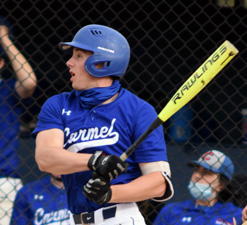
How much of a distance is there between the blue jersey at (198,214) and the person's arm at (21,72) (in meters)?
1.28

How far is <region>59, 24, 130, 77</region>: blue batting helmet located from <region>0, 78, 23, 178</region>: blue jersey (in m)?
1.28

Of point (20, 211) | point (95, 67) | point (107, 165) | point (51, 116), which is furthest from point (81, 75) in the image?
point (20, 211)

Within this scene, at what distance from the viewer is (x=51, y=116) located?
230 centimetres

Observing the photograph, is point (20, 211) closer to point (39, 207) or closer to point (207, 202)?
point (39, 207)

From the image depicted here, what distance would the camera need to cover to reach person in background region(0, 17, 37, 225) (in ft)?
11.5

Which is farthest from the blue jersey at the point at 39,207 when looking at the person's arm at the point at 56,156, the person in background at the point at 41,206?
the person's arm at the point at 56,156

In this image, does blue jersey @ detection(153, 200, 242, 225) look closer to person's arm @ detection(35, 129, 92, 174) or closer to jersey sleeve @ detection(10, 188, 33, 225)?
jersey sleeve @ detection(10, 188, 33, 225)

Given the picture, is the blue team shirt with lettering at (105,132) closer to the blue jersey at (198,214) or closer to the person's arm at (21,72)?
the person's arm at (21,72)

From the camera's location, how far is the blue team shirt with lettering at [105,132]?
2.22 meters

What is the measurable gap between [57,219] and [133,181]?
157 centimetres

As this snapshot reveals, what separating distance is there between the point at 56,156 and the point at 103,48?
0.54m

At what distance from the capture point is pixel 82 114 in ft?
7.52

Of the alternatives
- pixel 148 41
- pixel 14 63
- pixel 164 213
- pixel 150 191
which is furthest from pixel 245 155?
pixel 150 191

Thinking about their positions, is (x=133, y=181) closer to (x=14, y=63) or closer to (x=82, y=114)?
(x=82, y=114)
